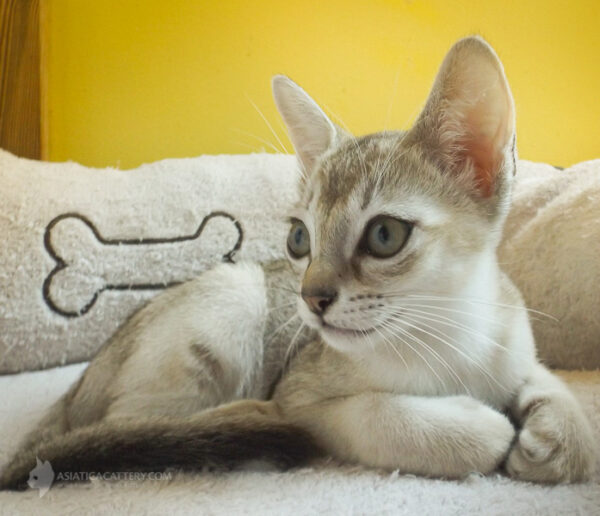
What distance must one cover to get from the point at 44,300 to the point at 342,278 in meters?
1.10

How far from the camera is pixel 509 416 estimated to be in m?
0.88

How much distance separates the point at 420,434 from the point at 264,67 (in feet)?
5.31

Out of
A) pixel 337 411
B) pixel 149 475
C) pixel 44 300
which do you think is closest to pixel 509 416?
pixel 337 411

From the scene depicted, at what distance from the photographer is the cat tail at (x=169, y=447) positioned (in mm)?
739

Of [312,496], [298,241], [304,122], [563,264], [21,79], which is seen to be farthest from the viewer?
[21,79]

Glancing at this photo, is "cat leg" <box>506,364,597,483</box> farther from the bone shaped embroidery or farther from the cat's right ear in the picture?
the bone shaped embroidery

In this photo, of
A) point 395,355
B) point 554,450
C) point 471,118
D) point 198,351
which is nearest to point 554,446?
point 554,450

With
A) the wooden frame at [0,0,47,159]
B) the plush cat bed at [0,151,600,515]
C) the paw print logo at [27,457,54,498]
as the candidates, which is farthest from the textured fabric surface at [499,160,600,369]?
the wooden frame at [0,0,47,159]

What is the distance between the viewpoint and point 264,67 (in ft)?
6.54

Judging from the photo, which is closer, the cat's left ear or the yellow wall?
the cat's left ear

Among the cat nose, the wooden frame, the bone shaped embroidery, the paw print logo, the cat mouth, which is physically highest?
the wooden frame

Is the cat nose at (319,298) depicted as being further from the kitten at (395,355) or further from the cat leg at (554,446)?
the cat leg at (554,446)

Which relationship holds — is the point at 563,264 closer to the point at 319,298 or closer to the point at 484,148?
the point at 484,148

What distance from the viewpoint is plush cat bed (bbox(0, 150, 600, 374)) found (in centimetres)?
133
